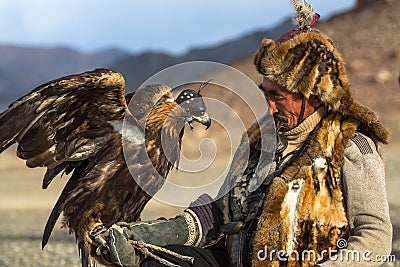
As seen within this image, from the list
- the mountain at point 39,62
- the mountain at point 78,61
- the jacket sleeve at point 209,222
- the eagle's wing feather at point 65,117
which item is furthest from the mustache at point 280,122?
the mountain at point 39,62

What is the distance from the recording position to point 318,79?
351 cm

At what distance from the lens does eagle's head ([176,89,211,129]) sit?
5035 millimetres

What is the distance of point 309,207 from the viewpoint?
3455 mm

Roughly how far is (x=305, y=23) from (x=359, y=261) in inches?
44.5

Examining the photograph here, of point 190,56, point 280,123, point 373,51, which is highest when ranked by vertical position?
point 190,56

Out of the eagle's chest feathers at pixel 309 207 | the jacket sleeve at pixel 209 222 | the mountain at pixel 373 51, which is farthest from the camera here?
the mountain at pixel 373 51

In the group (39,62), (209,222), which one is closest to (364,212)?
(209,222)

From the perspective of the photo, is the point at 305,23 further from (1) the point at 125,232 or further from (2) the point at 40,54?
(2) the point at 40,54

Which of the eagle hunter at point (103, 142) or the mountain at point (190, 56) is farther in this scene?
the mountain at point (190, 56)

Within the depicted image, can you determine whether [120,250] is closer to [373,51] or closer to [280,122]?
[280,122]

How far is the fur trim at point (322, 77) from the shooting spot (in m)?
3.51

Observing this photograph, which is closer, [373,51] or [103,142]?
[103,142]

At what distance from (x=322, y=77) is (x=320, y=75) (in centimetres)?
1

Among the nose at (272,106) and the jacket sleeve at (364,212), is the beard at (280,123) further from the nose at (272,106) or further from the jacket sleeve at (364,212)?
the jacket sleeve at (364,212)
